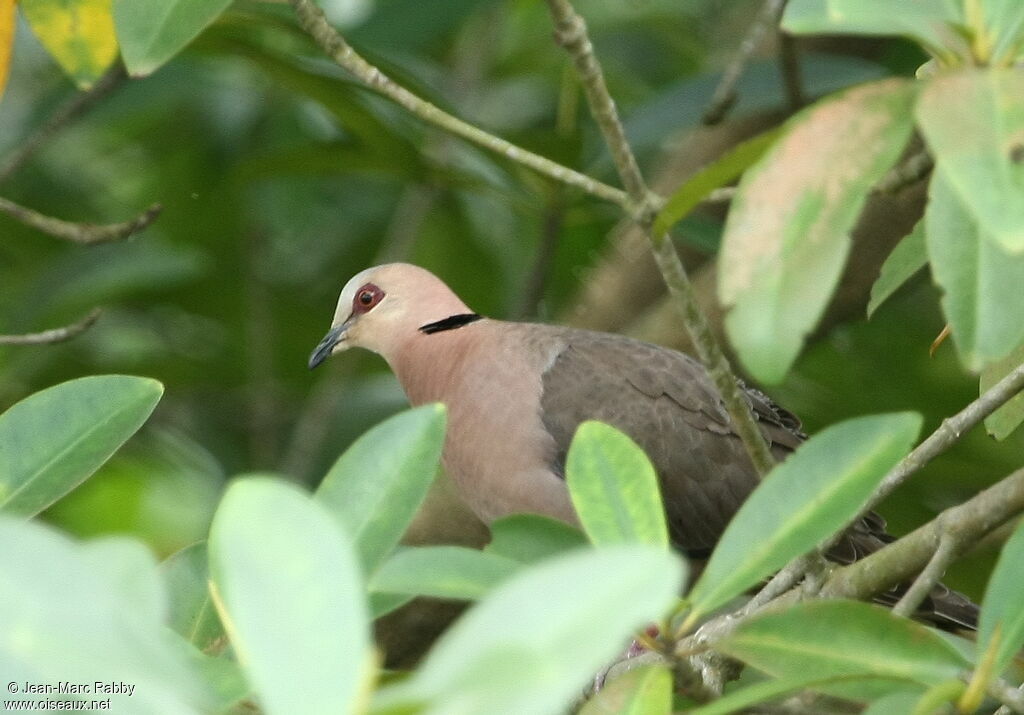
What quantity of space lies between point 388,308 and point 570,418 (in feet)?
1.96

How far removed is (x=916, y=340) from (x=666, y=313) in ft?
2.51

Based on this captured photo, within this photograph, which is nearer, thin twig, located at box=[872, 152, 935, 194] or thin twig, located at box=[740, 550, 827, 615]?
thin twig, located at box=[872, 152, 935, 194]

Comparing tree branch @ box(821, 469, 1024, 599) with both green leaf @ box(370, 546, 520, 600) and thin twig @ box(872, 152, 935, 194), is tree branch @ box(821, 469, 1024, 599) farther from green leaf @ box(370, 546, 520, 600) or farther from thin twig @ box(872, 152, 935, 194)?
green leaf @ box(370, 546, 520, 600)

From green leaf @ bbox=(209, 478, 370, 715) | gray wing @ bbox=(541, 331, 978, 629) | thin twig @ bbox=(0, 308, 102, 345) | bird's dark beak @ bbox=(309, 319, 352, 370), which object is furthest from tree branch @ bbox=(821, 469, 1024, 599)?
bird's dark beak @ bbox=(309, 319, 352, 370)

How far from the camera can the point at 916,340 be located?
3.79 metres

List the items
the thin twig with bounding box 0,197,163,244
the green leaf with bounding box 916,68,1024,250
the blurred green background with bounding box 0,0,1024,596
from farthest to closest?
the blurred green background with bounding box 0,0,1024,596 < the thin twig with bounding box 0,197,163,244 < the green leaf with bounding box 916,68,1024,250

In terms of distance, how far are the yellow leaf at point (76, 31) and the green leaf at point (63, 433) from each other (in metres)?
1.05

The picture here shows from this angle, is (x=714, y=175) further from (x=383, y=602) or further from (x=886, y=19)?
(x=383, y=602)

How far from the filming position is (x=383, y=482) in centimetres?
125

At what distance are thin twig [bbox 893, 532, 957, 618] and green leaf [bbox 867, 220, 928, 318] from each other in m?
0.33

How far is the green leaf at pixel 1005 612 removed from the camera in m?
1.21

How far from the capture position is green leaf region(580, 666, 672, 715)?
1189 mm

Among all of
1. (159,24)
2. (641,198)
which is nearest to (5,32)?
(159,24)

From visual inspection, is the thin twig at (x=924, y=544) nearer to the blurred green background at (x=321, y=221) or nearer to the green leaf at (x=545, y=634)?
the green leaf at (x=545, y=634)
